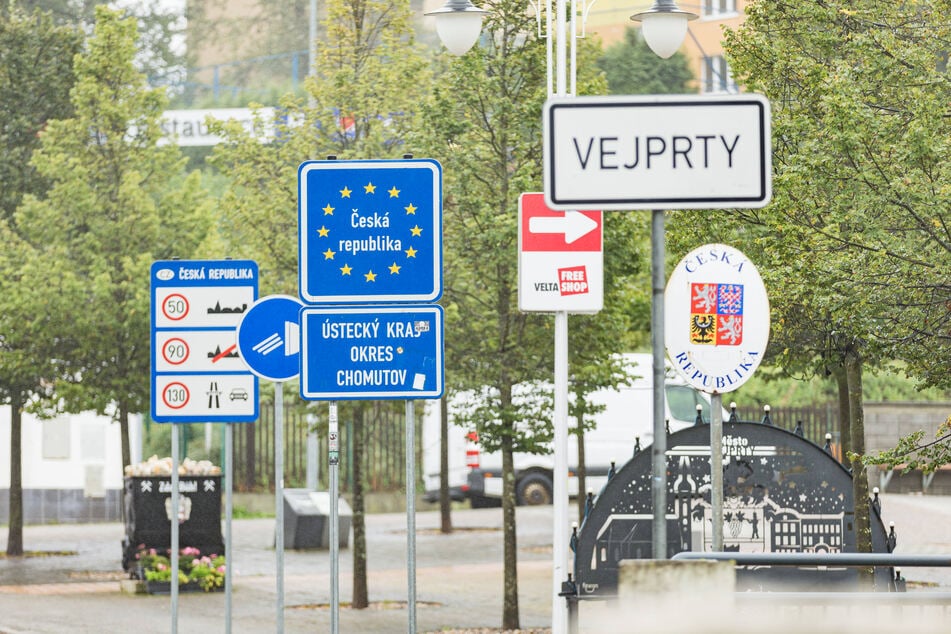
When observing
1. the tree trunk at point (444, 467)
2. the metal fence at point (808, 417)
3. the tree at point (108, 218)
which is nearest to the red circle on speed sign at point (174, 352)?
the tree at point (108, 218)

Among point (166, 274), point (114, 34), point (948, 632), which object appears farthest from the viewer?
point (114, 34)

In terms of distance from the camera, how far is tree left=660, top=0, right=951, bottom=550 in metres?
10.7

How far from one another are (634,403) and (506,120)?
56.1ft

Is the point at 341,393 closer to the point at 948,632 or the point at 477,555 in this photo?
the point at 948,632

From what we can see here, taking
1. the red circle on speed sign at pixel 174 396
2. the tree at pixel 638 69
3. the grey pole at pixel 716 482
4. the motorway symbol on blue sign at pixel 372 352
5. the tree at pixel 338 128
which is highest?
the tree at pixel 638 69

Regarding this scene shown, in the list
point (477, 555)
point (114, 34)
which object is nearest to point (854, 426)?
point (477, 555)

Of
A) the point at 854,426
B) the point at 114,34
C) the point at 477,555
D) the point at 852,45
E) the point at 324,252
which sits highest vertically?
the point at 114,34

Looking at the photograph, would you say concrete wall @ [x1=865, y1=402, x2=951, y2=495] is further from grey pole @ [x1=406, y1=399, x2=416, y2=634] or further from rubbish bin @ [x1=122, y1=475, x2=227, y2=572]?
grey pole @ [x1=406, y1=399, x2=416, y2=634]

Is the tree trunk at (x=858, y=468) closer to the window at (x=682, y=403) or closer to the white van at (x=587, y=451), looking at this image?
the white van at (x=587, y=451)

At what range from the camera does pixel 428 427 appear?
109ft

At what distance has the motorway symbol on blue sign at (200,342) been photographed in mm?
12055

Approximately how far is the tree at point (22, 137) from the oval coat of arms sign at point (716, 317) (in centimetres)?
1295

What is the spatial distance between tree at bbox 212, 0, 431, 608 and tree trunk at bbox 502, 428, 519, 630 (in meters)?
2.25

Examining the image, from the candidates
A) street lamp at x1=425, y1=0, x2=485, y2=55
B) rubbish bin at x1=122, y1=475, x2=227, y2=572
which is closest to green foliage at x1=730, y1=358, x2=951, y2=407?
rubbish bin at x1=122, y1=475, x2=227, y2=572
